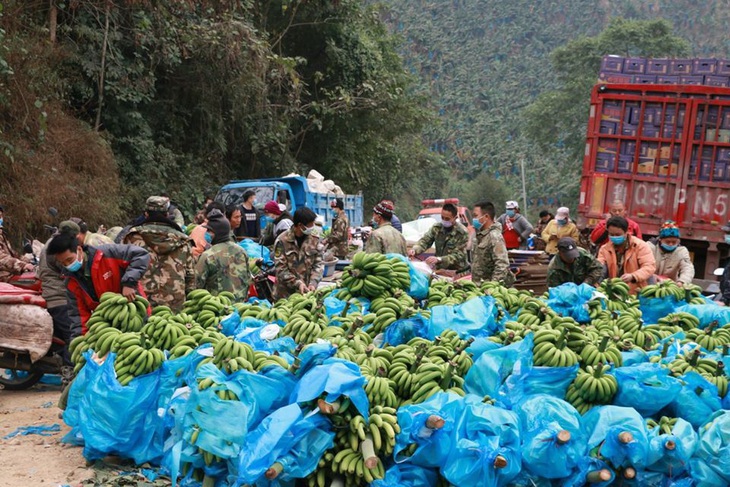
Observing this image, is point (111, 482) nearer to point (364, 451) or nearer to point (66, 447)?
point (66, 447)

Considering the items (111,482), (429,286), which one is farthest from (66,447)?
(429,286)

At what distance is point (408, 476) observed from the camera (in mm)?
5102

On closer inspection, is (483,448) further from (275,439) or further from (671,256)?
(671,256)

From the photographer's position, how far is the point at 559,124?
148ft

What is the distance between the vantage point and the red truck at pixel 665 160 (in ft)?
47.3

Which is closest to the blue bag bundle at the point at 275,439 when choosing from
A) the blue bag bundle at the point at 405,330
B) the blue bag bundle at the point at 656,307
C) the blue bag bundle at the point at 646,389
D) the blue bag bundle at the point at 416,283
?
the blue bag bundle at the point at 405,330

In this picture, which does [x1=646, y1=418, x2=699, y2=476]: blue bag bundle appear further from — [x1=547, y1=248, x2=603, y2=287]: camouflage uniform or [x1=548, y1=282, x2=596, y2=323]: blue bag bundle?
[x1=547, y1=248, x2=603, y2=287]: camouflage uniform

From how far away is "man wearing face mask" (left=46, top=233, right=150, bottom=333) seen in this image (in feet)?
22.2

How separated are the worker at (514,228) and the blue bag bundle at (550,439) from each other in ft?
33.0

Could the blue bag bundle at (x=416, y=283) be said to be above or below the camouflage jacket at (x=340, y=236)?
above

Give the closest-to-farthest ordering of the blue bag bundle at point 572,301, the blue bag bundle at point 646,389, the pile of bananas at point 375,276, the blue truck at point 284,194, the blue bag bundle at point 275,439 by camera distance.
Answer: the blue bag bundle at point 275,439
the blue bag bundle at point 646,389
the blue bag bundle at point 572,301
the pile of bananas at point 375,276
the blue truck at point 284,194

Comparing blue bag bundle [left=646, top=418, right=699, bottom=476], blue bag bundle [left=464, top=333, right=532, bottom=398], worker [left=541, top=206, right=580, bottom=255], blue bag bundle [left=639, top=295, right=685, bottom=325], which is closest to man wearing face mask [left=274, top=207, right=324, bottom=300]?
blue bag bundle [left=639, top=295, right=685, bottom=325]

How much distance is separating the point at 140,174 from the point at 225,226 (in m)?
13.9

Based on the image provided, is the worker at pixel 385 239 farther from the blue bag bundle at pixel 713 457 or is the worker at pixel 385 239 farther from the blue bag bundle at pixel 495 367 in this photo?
the blue bag bundle at pixel 713 457
